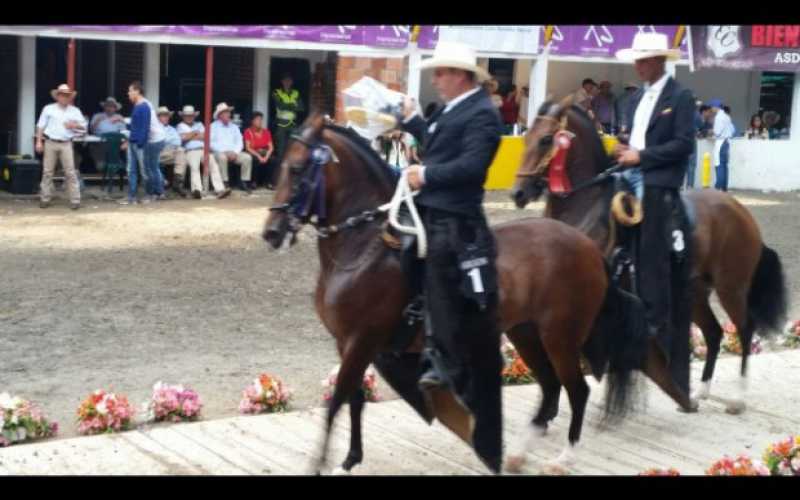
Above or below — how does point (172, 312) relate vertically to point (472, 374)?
below

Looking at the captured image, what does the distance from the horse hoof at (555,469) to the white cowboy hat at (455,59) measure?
2300 mm

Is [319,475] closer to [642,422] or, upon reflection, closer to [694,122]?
[642,422]

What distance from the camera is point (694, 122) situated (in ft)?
24.9

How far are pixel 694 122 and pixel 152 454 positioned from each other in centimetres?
407

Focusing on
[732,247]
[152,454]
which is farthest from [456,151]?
[732,247]

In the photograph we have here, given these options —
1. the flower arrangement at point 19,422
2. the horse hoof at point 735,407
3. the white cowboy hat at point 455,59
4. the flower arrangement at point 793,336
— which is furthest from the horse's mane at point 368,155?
the flower arrangement at point 793,336

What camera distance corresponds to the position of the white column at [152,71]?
833 inches

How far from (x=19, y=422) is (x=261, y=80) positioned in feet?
55.0

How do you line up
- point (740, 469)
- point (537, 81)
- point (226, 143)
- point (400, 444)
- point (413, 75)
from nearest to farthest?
1. point (740, 469)
2. point (400, 444)
3. point (226, 143)
4. point (413, 75)
5. point (537, 81)

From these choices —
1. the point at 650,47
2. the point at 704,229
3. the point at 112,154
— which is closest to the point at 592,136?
the point at 650,47

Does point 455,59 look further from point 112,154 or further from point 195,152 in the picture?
point 195,152

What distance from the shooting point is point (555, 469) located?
6699 mm

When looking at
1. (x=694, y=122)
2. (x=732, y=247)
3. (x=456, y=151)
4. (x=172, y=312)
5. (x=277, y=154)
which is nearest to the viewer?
(x=456, y=151)

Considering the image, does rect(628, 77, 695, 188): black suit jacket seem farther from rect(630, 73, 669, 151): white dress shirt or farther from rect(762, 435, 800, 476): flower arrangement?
rect(762, 435, 800, 476): flower arrangement
